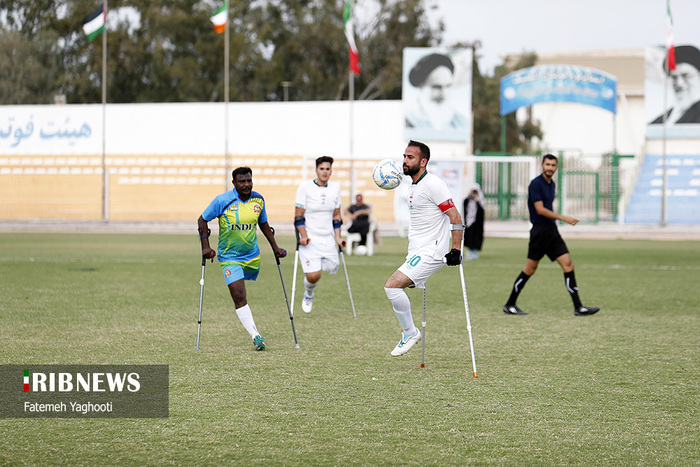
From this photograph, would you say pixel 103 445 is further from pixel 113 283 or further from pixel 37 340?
pixel 113 283

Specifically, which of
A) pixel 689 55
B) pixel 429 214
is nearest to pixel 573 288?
pixel 429 214

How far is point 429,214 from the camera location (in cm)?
748

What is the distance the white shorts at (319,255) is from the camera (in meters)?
11.1

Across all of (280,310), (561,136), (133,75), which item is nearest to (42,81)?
(133,75)

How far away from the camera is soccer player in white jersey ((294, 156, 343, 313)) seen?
11008 mm

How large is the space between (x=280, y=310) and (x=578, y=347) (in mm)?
4120

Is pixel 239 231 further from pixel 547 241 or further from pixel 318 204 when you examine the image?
pixel 547 241

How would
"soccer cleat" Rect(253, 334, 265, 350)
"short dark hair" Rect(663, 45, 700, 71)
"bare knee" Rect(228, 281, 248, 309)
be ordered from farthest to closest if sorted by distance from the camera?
"short dark hair" Rect(663, 45, 700, 71)
"soccer cleat" Rect(253, 334, 265, 350)
"bare knee" Rect(228, 281, 248, 309)

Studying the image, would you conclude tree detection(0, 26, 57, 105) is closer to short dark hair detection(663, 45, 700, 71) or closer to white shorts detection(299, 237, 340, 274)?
short dark hair detection(663, 45, 700, 71)

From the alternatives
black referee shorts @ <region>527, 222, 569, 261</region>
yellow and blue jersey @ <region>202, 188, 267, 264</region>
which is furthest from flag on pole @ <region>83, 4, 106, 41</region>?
yellow and blue jersey @ <region>202, 188, 267, 264</region>

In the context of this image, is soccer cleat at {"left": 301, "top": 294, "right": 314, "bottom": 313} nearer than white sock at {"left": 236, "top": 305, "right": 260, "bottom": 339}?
No

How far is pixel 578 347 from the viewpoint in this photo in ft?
28.6

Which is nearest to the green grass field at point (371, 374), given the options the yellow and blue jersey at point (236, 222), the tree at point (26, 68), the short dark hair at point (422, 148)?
the yellow and blue jersey at point (236, 222)

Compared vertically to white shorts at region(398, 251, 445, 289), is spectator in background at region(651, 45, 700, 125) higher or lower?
higher
